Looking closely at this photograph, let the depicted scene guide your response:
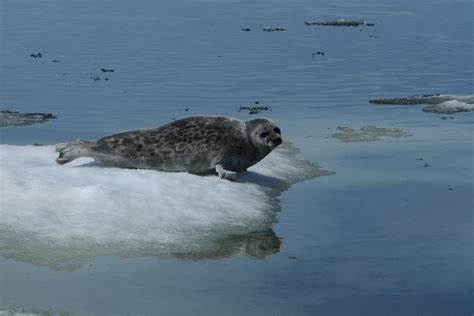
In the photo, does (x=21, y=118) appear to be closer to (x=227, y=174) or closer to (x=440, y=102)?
(x=227, y=174)

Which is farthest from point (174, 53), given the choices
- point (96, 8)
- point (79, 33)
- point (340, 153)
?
point (96, 8)

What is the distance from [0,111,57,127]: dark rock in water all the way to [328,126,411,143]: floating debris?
209 inches

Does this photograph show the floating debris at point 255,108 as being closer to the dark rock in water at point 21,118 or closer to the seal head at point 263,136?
the dark rock in water at point 21,118

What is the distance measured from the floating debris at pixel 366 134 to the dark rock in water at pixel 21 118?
531cm

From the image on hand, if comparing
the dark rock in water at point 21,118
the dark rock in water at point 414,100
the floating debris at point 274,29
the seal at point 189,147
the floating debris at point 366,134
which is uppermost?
the seal at point 189,147

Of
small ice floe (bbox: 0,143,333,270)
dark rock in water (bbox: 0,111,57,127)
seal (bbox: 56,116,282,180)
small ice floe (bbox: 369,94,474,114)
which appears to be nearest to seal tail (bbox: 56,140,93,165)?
seal (bbox: 56,116,282,180)

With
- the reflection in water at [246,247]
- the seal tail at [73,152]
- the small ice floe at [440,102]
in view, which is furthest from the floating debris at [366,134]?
the reflection in water at [246,247]

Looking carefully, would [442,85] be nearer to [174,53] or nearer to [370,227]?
[174,53]

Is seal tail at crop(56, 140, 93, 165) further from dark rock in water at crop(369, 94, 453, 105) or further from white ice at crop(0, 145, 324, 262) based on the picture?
dark rock in water at crop(369, 94, 453, 105)

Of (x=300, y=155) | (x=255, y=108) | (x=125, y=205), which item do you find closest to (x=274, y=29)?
(x=255, y=108)

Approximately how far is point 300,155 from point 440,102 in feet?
23.9

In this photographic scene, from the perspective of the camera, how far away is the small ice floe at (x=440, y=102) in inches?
766

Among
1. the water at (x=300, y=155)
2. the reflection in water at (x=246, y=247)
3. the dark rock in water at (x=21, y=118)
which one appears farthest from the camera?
the dark rock in water at (x=21, y=118)

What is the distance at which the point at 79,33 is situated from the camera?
140 ft
